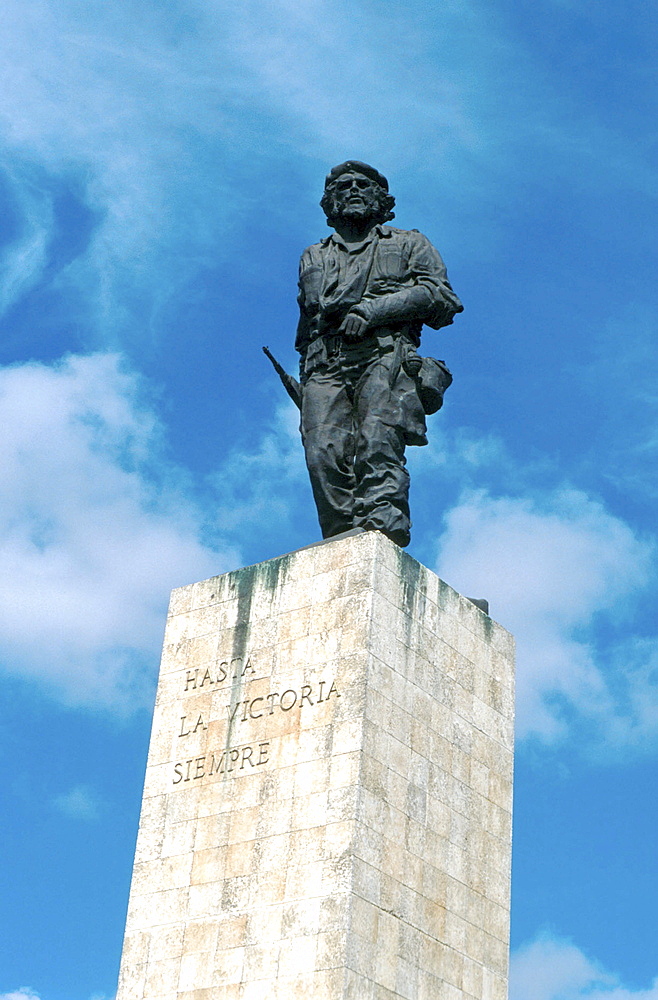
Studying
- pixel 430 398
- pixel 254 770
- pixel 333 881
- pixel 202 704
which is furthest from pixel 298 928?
pixel 430 398

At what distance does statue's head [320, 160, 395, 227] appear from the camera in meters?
17.0

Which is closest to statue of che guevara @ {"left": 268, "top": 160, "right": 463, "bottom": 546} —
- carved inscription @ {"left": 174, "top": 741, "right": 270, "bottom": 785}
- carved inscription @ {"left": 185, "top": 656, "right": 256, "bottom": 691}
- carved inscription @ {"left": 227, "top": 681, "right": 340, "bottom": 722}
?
carved inscription @ {"left": 185, "top": 656, "right": 256, "bottom": 691}

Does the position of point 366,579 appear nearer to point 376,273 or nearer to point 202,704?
point 202,704

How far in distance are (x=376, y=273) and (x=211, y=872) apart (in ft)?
21.6

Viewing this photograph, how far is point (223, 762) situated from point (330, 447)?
3.55 metres

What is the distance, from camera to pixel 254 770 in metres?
14.5

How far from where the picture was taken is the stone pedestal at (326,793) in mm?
13422

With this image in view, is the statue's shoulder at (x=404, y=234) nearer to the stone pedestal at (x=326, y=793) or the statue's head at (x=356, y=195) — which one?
the statue's head at (x=356, y=195)

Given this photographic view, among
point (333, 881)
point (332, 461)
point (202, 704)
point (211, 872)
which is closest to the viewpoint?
point (333, 881)

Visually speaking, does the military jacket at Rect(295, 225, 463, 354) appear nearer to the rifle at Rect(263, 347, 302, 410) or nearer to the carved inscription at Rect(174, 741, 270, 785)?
the rifle at Rect(263, 347, 302, 410)

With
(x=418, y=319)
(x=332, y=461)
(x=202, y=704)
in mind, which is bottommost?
(x=202, y=704)

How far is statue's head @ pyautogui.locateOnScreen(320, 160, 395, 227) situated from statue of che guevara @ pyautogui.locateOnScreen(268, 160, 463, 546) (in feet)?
0.04

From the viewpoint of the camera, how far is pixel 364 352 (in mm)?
16656

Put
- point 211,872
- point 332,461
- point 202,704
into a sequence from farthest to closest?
point 332,461 < point 202,704 < point 211,872
